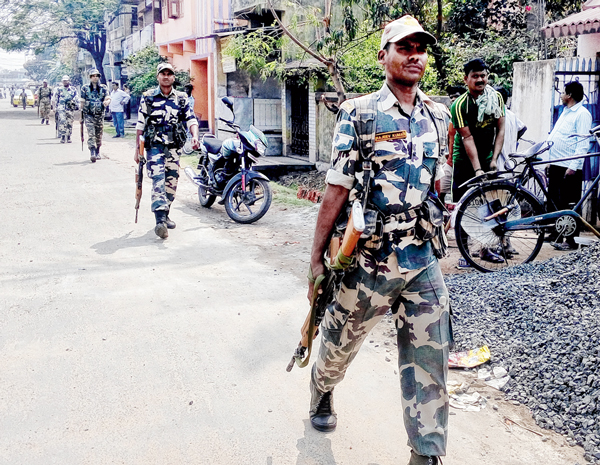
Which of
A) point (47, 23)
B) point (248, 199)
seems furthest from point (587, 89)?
point (47, 23)

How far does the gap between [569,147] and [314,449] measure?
19.1 ft

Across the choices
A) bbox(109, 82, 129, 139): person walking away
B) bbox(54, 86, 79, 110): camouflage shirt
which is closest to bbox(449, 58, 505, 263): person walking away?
bbox(54, 86, 79, 110): camouflage shirt

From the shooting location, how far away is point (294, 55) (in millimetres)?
15422

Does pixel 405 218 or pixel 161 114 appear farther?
pixel 161 114

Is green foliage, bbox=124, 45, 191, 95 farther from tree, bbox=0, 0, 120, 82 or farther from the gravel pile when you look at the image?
the gravel pile

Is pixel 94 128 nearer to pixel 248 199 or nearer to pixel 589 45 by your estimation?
pixel 248 199

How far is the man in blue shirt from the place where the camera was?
7.46 meters

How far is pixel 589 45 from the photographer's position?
8.59m

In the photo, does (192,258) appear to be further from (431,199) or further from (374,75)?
(374,75)

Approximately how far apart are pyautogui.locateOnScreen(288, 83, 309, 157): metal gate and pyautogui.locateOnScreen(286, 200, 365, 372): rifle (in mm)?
13312

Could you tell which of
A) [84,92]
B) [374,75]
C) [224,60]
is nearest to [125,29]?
[224,60]

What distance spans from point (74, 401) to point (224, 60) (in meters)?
15.7

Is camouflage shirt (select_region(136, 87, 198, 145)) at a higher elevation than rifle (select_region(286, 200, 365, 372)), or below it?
higher

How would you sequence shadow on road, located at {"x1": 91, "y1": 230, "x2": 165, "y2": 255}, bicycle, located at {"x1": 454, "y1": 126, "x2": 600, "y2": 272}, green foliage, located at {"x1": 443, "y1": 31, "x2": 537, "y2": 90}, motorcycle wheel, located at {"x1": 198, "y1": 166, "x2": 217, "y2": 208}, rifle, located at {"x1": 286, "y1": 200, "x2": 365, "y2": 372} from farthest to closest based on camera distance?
green foliage, located at {"x1": 443, "y1": 31, "x2": 537, "y2": 90} → motorcycle wheel, located at {"x1": 198, "y1": 166, "x2": 217, "y2": 208} → shadow on road, located at {"x1": 91, "y1": 230, "x2": 165, "y2": 255} → bicycle, located at {"x1": 454, "y1": 126, "x2": 600, "y2": 272} → rifle, located at {"x1": 286, "y1": 200, "x2": 365, "y2": 372}
